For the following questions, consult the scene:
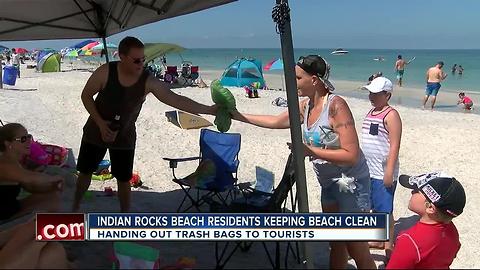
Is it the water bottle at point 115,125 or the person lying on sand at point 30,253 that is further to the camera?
the water bottle at point 115,125

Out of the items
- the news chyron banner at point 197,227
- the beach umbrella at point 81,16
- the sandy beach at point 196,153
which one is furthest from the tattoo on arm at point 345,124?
the beach umbrella at point 81,16

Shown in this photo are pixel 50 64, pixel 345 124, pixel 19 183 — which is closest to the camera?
pixel 345 124

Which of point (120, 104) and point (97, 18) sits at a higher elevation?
point (97, 18)

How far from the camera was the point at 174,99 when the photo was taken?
383cm

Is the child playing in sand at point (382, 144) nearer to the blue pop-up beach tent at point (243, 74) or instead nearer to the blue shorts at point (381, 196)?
the blue shorts at point (381, 196)

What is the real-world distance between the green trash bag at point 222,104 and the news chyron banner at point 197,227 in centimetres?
105

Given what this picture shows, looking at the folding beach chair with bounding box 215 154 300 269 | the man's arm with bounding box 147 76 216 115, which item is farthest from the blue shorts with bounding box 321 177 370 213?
the man's arm with bounding box 147 76 216 115

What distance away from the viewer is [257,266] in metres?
3.65

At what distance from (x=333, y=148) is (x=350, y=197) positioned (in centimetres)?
33

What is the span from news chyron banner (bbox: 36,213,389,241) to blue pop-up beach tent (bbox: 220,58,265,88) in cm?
1836

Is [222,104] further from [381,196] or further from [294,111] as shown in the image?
[381,196]

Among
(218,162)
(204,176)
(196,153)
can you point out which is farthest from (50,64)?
(204,176)

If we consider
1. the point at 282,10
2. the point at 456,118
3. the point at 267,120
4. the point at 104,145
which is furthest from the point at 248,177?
the point at 456,118

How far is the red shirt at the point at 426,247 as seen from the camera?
2.15 meters
